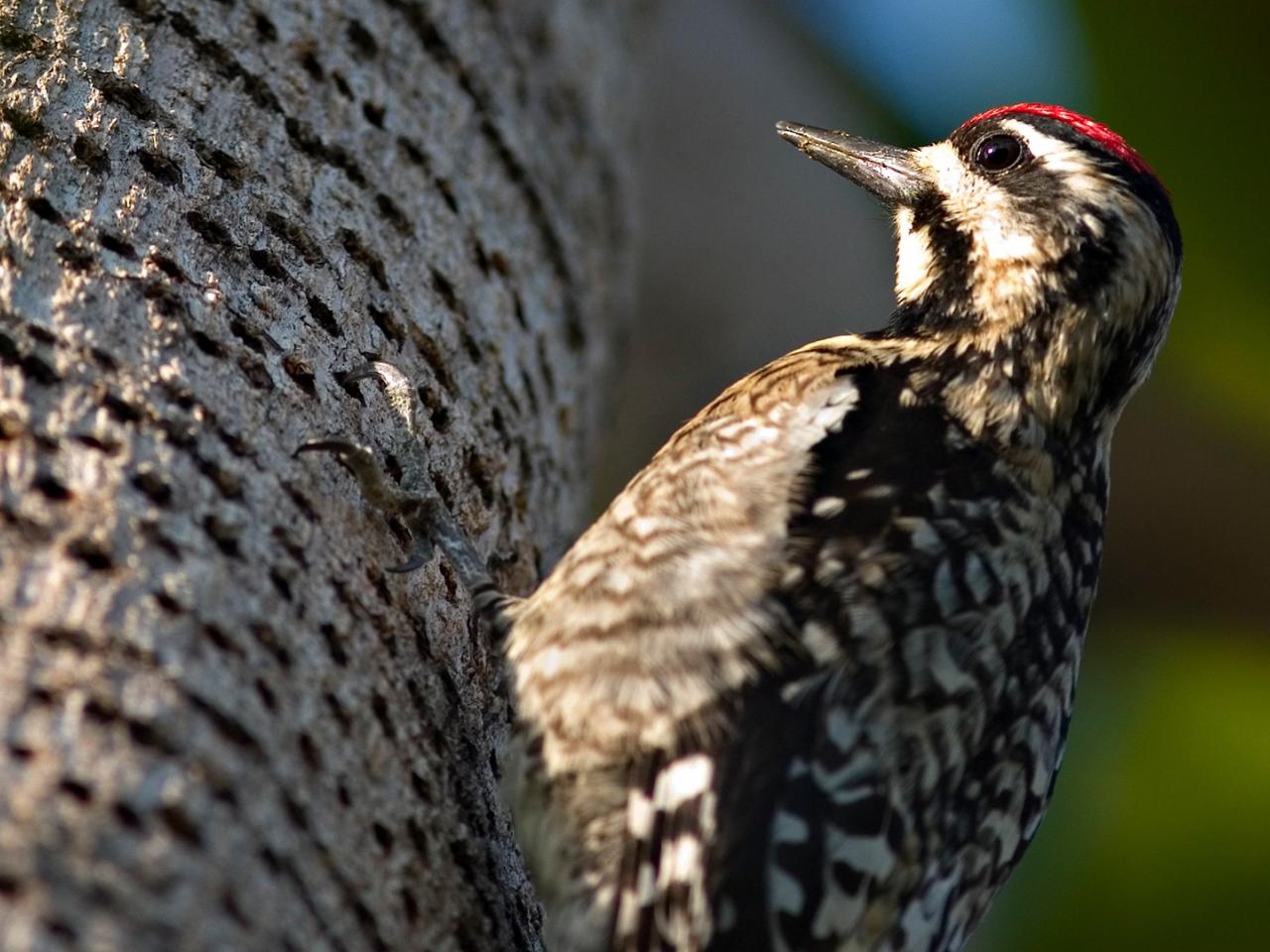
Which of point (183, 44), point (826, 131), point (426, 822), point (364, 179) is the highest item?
point (183, 44)

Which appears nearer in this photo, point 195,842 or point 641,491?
point 195,842

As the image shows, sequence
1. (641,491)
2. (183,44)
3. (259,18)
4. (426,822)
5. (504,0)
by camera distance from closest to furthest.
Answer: (426,822) < (183,44) < (259,18) < (641,491) < (504,0)

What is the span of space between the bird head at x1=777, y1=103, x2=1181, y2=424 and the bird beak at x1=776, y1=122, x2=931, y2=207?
68 mm

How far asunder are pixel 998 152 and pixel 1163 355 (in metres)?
1.99

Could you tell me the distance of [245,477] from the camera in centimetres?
187

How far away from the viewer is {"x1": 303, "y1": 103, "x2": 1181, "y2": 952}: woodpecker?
2.17 meters

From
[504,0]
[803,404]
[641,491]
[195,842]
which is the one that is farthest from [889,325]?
[195,842]

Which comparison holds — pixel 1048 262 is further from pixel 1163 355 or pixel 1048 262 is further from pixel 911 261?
pixel 1163 355

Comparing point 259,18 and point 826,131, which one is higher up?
point 259,18

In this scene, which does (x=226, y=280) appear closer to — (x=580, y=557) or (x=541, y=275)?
(x=580, y=557)

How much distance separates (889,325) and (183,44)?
1496 millimetres

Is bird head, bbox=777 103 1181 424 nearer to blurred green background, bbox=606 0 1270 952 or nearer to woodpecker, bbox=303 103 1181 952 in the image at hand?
woodpecker, bbox=303 103 1181 952

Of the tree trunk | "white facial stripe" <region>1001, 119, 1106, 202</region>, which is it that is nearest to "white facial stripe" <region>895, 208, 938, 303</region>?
"white facial stripe" <region>1001, 119, 1106, 202</region>

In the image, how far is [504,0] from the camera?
3381 mm
